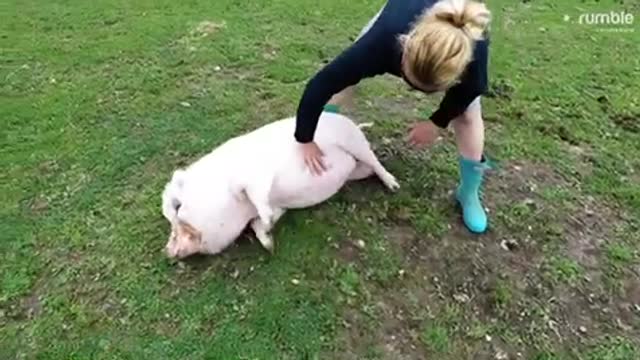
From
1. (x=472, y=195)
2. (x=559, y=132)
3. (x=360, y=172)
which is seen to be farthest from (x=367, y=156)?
(x=559, y=132)

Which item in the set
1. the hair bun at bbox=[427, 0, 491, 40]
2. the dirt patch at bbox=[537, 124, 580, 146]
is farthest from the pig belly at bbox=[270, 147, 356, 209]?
the dirt patch at bbox=[537, 124, 580, 146]

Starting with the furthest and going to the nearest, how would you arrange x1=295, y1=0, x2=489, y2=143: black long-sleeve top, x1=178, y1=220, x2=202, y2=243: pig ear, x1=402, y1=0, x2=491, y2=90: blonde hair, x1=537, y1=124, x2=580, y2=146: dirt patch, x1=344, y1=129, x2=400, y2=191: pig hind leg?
1. x1=537, y1=124, x2=580, y2=146: dirt patch
2. x1=344, y1=129, x2=400, y2=191: pig hind leg
3. x1=178, y1=220, x2=202, y2=243: pig ear
4. x1=295, y1=0, x2=489, y2=143: black long-sleeve top
5. x1=402, y1=0, x2=491, y2=90: blonde hair

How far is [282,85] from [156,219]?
128cm

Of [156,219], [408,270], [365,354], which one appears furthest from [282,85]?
[365,354]

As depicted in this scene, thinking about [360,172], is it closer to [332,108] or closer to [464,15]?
[332,108]

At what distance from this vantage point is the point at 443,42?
8.73 feet

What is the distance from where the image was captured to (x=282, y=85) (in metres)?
4.53

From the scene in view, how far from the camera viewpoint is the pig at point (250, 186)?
3180mm

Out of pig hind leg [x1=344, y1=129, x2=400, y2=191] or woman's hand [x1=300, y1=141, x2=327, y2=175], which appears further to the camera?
pig hind leg [x1=344, y1=129, x2=400, y2=191]

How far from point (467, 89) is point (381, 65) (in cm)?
32

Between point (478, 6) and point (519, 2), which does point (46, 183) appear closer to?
point (478, 6)

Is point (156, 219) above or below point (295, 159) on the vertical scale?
below

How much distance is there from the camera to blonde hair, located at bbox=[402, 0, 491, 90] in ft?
8.75
